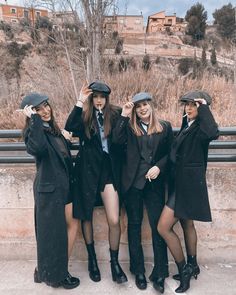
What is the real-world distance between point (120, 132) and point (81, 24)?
7591 mm

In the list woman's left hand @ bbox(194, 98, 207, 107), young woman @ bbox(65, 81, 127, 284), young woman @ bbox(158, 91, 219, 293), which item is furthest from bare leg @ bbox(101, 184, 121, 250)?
woman's left hand @ bbox(194, 98, 207, 107)

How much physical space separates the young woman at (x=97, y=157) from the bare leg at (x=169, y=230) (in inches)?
18.8

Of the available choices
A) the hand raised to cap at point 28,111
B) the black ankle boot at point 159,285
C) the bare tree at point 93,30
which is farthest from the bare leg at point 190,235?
the bare tree at point 93,30

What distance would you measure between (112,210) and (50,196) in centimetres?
67

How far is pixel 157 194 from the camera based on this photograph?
10.9ft

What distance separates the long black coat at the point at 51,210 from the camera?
3.09 m

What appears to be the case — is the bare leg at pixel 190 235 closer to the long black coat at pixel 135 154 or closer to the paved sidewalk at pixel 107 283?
the paved sidewalk at pixel 107 283

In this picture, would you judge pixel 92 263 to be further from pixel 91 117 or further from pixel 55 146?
pixel 91 117

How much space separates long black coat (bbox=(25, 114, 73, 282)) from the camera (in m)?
3.09

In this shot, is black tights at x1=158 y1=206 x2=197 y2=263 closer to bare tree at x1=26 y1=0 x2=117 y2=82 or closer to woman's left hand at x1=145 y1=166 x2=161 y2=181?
woman's left hand at x1=145 y1=166 x2=161 y2=181

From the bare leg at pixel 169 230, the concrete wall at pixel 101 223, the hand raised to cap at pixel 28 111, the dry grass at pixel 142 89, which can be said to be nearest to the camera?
the hand raised to cap at pixel 28 111

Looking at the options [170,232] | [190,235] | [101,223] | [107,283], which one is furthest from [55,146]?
[190,235]

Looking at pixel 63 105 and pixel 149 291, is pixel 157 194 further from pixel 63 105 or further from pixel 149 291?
pixel 63 105

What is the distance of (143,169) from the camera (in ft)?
10.7
